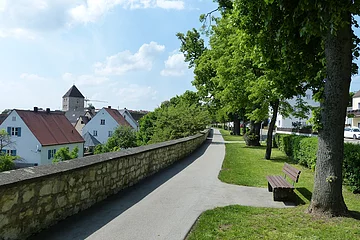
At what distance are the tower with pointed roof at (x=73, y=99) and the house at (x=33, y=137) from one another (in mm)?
84597

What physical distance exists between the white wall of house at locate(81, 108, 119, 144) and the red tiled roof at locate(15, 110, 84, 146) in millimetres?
12205

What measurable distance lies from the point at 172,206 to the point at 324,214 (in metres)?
2.94

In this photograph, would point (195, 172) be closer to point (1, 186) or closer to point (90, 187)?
point (90, 187)

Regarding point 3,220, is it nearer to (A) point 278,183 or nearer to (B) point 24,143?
(A) point 278,183

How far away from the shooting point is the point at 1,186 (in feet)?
12.7

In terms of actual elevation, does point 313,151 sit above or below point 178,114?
below

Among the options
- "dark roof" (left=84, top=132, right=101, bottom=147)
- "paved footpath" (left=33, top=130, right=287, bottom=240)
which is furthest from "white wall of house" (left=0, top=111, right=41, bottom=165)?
"paved footpath" (left=33, top=130, right=287, bottom=240)

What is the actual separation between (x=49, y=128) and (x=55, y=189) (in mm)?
50668

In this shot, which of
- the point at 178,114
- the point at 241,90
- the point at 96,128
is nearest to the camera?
the point at 241,90

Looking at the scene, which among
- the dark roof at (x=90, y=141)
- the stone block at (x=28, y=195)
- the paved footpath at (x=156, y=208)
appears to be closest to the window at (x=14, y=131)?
the dark roof at (x=90, y=141)

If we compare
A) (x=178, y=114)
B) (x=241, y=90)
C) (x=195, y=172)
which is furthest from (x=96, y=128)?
(x=195, y=172)

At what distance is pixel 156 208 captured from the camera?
6520 mm

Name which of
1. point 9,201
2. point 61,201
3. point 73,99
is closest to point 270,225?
point 61,201

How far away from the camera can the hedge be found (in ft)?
28.3
